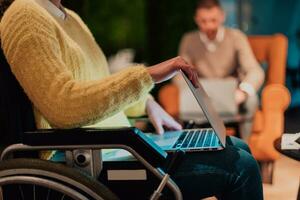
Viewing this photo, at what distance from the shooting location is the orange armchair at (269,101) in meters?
3.40

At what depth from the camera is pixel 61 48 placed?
6.12 feet

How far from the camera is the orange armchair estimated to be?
11.1 feet

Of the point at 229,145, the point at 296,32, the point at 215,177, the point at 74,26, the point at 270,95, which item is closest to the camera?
the point at 215,177

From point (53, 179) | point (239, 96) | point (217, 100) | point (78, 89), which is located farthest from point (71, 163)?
point (239, 96)

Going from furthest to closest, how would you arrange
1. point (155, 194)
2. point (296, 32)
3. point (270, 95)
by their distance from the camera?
point (296, 32), point (270, 95), point (155, 194)

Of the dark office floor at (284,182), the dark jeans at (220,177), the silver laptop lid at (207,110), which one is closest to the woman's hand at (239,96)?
the dark office floor at (284,182)

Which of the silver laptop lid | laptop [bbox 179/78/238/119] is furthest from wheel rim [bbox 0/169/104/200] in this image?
laptop [bbox 179/78/238/119]

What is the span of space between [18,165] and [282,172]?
7.76ft

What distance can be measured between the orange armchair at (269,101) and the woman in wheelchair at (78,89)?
1529 millimetres

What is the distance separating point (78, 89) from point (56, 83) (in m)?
0.06

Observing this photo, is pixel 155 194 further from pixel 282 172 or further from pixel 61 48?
pixel 282 172

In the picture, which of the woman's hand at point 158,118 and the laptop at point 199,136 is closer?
the laptop at point 199,136

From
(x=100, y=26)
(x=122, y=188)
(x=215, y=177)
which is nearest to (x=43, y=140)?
(x=122, y=188)

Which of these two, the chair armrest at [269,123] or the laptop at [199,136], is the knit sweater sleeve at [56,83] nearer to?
the laptop at [199,136]
